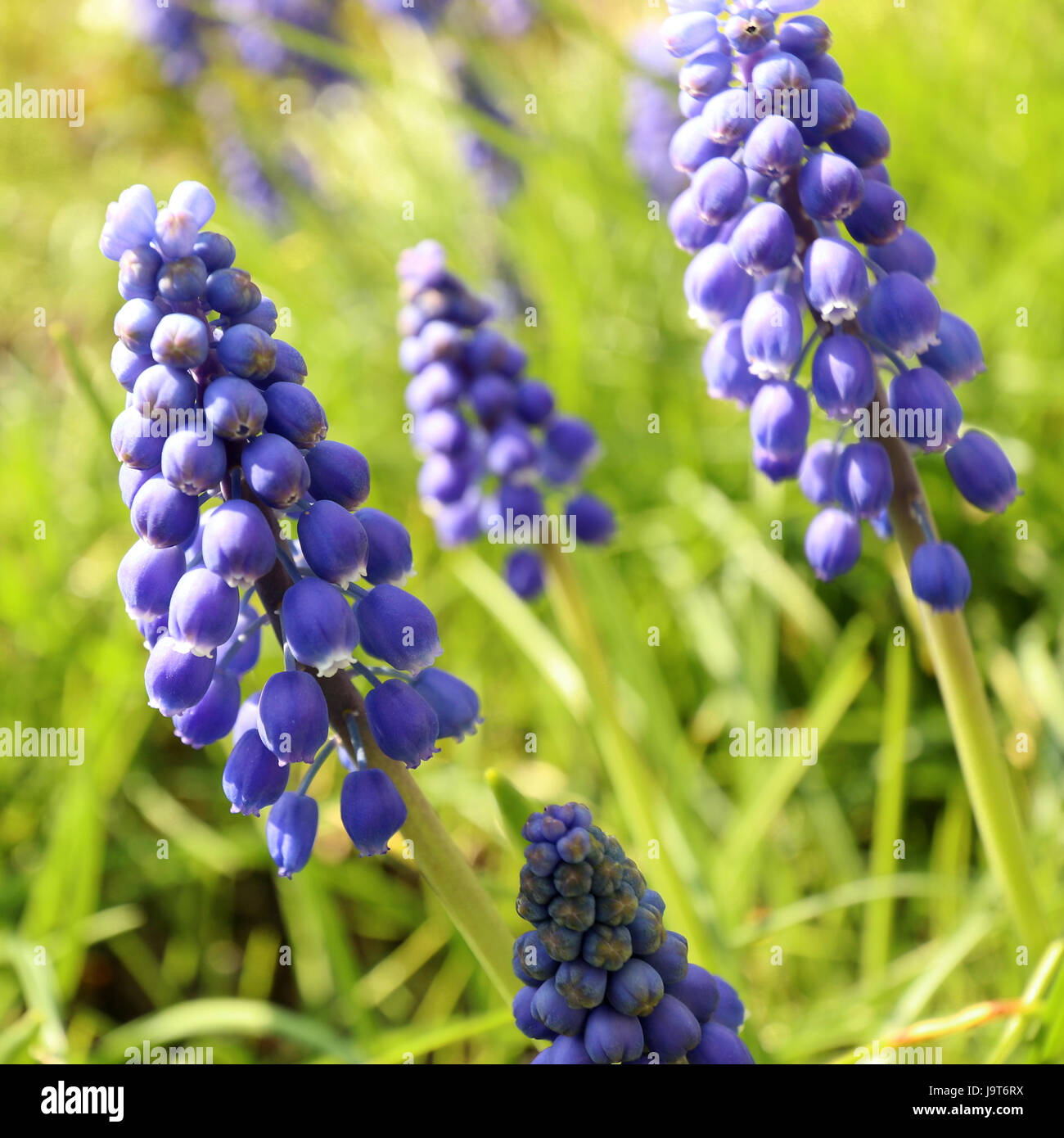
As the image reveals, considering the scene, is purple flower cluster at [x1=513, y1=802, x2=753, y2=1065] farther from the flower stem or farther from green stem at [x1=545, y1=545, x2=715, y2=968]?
green stem at [x1=545, y1=545, x2=715, y2=968]

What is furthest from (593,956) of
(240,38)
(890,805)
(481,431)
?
(240,38)

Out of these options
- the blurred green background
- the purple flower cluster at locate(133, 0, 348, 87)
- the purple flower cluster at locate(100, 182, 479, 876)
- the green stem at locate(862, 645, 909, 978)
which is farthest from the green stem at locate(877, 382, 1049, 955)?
the purple flower cluster at locate(133, 0, 348, 87)

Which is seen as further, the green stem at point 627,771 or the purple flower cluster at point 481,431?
the purple flower cluster at point 481,431

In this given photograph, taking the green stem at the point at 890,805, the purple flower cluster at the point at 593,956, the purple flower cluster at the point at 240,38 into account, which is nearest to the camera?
the purple flower cluster at the point at 593,956

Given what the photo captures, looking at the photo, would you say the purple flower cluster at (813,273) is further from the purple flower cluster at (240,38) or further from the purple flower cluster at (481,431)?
the purple flower cluster at (240,38)

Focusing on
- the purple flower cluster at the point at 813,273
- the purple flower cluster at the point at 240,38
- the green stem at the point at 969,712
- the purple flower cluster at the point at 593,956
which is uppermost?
the purple flower cluster at the point at 240,38

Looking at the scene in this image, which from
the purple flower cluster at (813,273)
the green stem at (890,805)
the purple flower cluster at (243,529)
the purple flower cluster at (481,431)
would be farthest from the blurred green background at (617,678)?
the purple flower cluster at (243,529)
